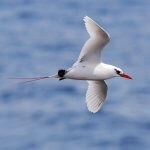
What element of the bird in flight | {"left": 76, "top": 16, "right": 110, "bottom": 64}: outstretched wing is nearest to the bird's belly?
the bird in flight

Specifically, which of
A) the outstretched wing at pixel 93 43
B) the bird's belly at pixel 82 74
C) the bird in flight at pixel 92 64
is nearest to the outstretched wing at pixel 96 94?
the bird in flight at pixel 92 64

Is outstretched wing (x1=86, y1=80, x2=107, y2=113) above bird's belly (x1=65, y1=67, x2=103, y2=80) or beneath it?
beneath

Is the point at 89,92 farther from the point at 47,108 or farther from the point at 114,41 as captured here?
the point at 114,41

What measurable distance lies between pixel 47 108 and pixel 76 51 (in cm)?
393

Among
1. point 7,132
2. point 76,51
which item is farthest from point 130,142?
point 76,51

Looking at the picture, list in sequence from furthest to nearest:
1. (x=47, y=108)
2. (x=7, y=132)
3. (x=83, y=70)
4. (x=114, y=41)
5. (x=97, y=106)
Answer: (x=114, y=41)
(x=47, y=108)
(x=7, y=132)
(x=97, y=106)
(x=83, y=70)

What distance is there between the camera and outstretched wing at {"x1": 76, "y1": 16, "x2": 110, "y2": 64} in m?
12.6

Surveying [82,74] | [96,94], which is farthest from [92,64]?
[96,94]

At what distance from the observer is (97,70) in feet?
42.3

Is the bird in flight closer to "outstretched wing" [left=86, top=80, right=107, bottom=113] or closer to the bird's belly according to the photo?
the bird's belly

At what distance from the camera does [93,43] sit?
508 inches

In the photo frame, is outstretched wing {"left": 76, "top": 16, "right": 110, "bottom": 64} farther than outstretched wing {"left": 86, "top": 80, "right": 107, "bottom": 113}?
No

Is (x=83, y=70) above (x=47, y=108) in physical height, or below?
above

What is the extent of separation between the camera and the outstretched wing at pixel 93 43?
1261 centimetres
